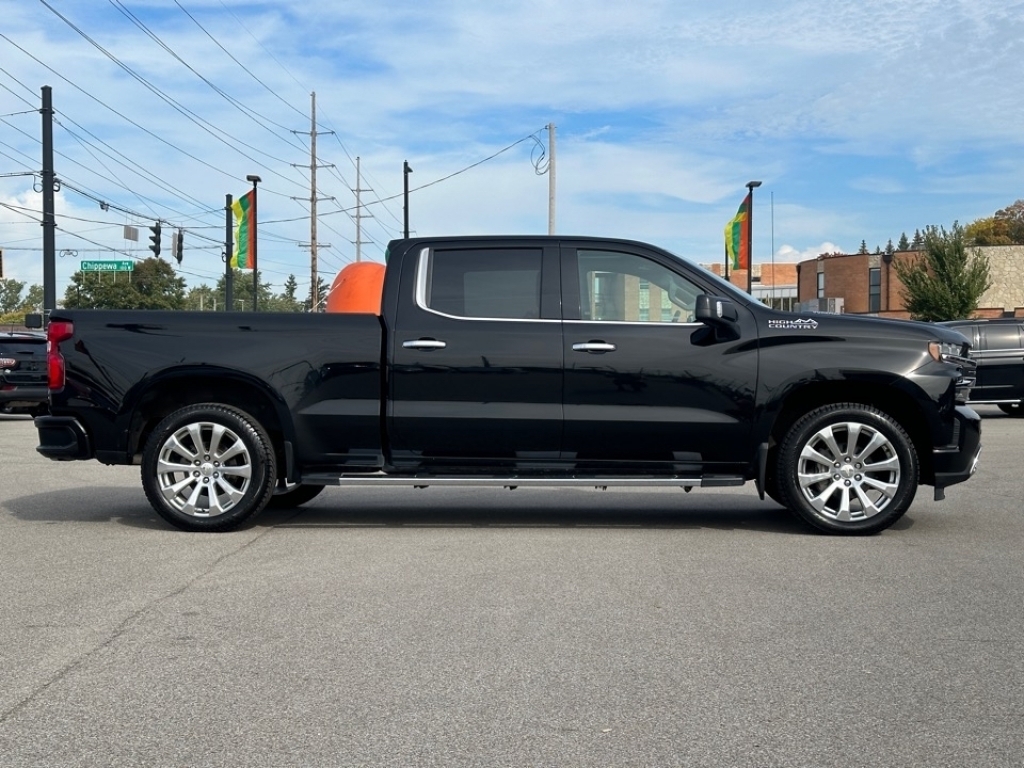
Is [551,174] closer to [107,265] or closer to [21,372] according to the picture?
Result: [21,372]

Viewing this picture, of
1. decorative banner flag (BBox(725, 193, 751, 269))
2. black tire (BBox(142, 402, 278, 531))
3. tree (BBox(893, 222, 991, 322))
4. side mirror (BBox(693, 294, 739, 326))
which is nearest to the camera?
side mirror (BBox(693, 294, 739, 326))

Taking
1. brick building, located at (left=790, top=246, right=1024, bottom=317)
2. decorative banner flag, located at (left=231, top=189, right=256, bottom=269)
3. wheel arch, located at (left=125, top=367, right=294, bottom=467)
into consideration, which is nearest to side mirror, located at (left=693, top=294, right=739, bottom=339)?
wheel arch, located at (left=125, top=367, right=294, bottom=467)

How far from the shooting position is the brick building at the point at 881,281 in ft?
229

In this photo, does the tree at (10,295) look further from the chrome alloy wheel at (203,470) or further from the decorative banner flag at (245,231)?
the chrome alloy wheel at (203,470)

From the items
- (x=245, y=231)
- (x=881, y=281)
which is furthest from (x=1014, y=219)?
(x=245, y=231)

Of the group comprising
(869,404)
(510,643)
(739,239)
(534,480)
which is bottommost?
(510,643)

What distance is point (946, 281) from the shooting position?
5666 centimetres

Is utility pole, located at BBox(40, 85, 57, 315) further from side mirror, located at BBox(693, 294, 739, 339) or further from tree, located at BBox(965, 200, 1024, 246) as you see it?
tree, located at BBox(965, 200, 1024, 246)

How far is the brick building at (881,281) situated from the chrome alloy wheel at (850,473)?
5987cm

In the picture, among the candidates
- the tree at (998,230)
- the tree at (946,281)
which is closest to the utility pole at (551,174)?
the tree at (946,281)

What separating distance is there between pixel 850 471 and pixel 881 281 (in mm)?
67361

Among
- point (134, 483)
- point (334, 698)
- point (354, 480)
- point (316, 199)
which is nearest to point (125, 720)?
point (334, 698)

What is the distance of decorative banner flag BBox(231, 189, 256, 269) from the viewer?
43.2 metres

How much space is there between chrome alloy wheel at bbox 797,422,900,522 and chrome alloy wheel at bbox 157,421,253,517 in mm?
3776
